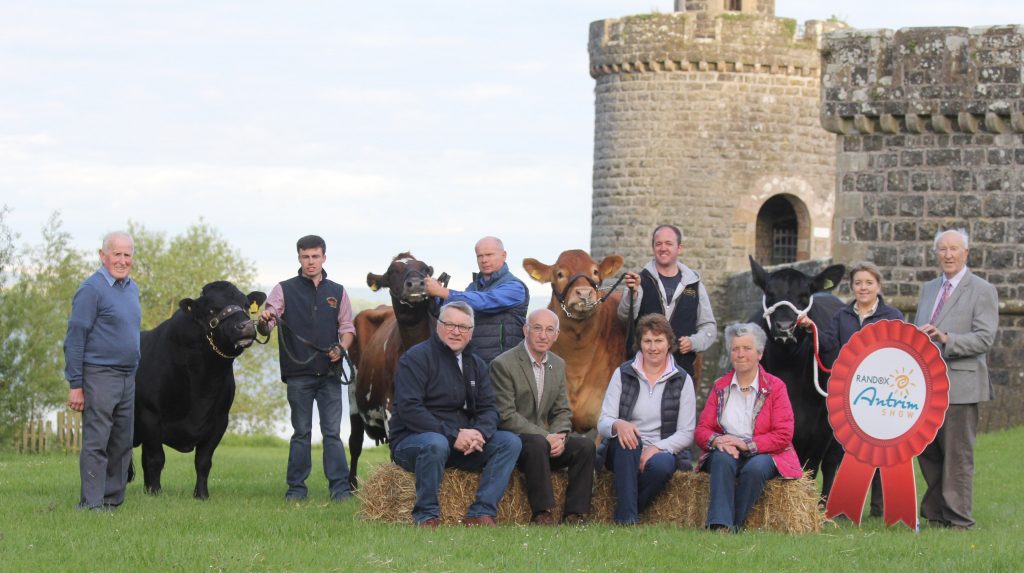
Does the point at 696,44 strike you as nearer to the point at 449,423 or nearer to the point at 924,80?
the point at 924,80

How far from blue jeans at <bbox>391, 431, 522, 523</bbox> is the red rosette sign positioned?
7.55 ft

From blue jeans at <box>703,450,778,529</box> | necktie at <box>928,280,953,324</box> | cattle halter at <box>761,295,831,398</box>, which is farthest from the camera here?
cattle halter at <box>761,295,831,398</box>

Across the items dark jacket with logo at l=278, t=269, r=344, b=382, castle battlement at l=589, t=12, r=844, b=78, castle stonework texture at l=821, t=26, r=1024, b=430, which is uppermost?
castle battlement at l=589, t=12, r=844, b=78

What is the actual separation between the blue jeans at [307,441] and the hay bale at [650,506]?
1923mm

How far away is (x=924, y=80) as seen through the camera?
21.2 m

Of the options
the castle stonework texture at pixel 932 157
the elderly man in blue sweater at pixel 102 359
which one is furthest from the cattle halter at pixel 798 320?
the castle stonework texture at pixel 932 157

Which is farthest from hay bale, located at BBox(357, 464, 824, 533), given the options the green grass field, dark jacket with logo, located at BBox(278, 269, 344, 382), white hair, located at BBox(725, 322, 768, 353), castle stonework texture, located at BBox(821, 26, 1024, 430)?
castle stonework texture, located at BBox(821, 26, 1024, 430)

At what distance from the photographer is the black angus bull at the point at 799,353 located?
449 inches

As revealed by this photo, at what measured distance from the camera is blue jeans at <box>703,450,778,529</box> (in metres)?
10.2

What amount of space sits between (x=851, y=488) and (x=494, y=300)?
2.90 metres

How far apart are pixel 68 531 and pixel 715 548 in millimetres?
3969

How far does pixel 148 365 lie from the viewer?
1268cm

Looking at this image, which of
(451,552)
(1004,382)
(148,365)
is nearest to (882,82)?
(1004,382)

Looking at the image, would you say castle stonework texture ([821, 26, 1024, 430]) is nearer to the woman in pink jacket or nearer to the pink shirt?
the pink shirt
